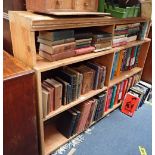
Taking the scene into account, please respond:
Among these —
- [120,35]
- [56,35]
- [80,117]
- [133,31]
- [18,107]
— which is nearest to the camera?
[18,107]

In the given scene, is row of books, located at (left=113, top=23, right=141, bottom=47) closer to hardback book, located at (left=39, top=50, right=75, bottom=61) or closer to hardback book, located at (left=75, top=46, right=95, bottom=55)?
hardback book, located at (left=75, top=46, right=95, bottom=55)

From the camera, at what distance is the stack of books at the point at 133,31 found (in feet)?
6.18

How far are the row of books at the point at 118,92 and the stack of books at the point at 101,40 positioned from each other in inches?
21.4

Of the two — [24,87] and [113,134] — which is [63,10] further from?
[113,134]

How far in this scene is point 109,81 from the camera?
183 centimetres

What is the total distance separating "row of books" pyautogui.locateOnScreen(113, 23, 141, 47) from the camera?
1702 mm

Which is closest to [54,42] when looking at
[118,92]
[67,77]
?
[67,77]

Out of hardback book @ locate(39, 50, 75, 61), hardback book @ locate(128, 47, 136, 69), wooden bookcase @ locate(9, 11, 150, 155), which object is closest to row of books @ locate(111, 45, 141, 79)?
hardback book @ locate(128, 47, 136, 69)

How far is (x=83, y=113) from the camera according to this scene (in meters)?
1.65

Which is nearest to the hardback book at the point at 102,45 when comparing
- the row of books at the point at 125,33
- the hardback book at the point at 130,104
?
the row of books at the point at 125,33

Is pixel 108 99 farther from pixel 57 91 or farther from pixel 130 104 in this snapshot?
pixel 57 91

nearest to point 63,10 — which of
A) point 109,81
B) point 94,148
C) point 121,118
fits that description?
point 109,81

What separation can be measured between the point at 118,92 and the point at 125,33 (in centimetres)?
68

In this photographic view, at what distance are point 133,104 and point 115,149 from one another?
2.09ft
